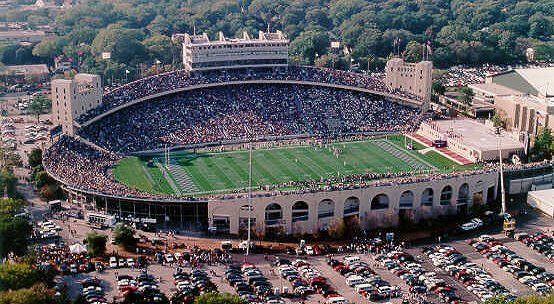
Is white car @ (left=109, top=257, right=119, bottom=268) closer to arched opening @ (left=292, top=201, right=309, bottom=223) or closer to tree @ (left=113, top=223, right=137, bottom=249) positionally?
tree @ (left=113, top=223, right=137, bottom=249)

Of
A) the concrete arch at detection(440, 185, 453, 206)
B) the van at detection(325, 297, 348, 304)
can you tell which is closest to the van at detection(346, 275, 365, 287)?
the van at detection(325, 297, 348, 304)

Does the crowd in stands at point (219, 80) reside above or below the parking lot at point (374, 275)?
above

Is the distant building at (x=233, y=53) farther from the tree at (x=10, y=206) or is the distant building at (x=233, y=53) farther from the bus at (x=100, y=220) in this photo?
the tree at (x=10, y=206)

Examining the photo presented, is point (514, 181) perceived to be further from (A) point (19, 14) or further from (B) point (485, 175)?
(A) point (19, 14)

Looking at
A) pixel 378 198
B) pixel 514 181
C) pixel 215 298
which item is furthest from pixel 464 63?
pixel 215 298

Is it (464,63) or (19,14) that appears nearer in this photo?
(19,14)

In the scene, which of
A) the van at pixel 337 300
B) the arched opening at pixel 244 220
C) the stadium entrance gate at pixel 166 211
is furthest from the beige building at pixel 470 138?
the van at pixel 337 300
